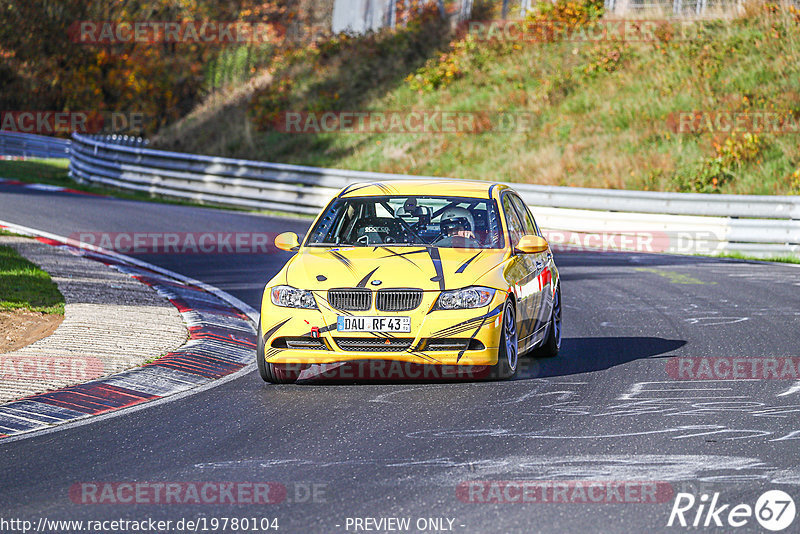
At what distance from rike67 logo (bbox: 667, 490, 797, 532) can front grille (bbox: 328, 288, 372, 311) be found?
3453mm

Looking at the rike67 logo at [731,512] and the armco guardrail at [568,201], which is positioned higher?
the armco guardrail at [568,201]

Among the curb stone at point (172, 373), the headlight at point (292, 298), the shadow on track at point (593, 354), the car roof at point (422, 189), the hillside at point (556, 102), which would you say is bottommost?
the curb stone at point (172, 373)

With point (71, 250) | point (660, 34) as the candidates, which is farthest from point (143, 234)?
point (660, 34)

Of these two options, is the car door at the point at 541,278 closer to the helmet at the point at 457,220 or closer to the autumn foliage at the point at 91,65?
the helmet at the point at 457,220

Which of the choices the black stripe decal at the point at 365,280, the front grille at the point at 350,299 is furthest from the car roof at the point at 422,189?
the front grille at the point at 350,299

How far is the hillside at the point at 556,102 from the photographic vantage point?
86.0 ft

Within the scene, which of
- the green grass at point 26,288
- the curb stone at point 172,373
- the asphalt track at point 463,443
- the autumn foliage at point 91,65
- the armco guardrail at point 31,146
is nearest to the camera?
the asphalt track at point 463,443

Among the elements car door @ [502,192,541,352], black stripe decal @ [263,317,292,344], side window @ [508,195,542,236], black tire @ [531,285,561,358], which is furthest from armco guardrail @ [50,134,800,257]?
black stripe decal @ [263,317,292,344]

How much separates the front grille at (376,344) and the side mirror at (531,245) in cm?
147

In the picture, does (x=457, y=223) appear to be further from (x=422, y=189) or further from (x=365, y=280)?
(x=365, y=280)

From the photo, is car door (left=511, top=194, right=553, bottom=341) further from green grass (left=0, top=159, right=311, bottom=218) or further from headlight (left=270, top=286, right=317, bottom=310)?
green grass (left=0, top=159, right=311, bottom=218)

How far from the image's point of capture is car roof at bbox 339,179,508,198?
33.2 ft

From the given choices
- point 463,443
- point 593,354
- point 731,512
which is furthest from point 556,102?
point 731,512

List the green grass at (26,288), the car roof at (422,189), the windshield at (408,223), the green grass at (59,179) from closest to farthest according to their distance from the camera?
the windshield at (408,223) < the car roof at (422,189) < the green grass at (26,288) < the green grass at (59,179)
